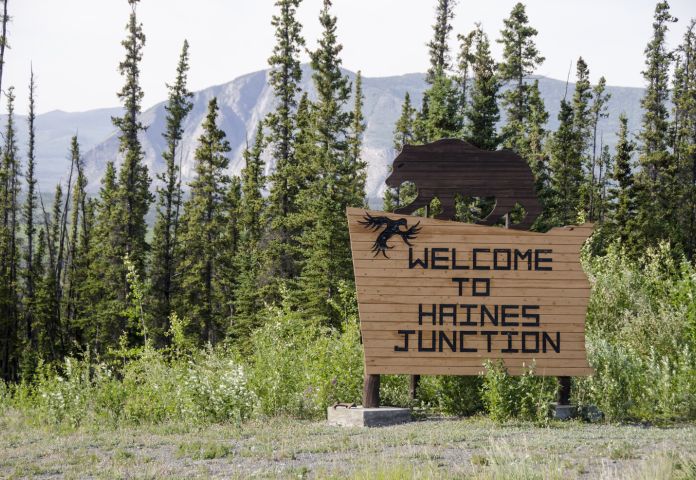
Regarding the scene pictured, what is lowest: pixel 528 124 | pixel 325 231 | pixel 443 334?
pixel 443 334

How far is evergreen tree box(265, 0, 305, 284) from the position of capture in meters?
40.3

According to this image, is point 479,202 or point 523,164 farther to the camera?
point 479,202

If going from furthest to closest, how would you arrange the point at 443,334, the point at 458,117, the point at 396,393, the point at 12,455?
the point at 458,117, the point at 396,393, the point at 443,334, the point at 12,455

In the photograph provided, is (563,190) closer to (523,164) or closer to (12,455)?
(523,164)

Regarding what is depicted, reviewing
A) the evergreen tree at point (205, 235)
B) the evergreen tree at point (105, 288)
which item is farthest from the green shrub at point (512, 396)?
the evergreen tree at point (205, 235)

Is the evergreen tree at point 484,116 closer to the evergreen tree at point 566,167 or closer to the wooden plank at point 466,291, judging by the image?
the evergreen tree at point 566,167

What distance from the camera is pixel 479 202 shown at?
28828 mm

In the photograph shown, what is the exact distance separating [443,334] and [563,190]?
116 feet

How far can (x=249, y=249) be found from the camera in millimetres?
47438

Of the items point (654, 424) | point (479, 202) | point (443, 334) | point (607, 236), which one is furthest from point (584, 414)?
point (607, 236)

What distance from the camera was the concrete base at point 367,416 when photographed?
36.9 feet

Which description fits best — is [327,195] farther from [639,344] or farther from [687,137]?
[687,137]

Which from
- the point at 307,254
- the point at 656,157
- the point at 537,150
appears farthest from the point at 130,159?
the point at 656,157

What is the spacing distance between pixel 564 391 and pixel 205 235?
36659 millimetres
